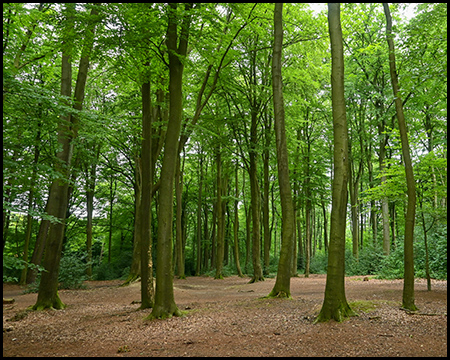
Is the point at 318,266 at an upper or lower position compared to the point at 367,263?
lower

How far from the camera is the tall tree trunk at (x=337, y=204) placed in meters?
6.68

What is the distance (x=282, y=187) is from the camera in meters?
10.3

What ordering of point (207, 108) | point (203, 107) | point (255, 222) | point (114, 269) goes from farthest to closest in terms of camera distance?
point (114, 269) → point (207, 108) → point (255, 222) → point (203, 107)

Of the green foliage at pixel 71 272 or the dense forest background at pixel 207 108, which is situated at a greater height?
the dense forest background at pixel 207 108

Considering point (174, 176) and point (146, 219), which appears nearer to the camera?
point (146, 219)

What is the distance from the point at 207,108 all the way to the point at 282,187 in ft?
32.9

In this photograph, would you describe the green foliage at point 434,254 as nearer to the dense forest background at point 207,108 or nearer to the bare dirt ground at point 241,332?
the dense forest background at point 207,108

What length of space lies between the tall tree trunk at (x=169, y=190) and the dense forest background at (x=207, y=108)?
0.79 feet

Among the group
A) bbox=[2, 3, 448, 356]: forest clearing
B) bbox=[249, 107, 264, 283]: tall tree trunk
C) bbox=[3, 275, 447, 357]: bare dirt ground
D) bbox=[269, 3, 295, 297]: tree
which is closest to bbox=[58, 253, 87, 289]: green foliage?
bbox=[2, 3, 448, 356]: forest clearing

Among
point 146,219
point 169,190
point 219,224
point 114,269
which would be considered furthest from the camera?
point 114,269

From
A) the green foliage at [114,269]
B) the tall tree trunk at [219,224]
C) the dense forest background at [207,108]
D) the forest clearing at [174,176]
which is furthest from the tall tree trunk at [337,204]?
the green foliage at [114,269]

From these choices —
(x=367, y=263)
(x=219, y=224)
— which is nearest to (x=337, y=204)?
(x=219, y=224)

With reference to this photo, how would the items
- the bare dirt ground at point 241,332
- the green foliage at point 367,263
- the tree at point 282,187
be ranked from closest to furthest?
the bare dirt ground at point 241,332 < the tree at point 282,187 < the green foliage at point 367,263

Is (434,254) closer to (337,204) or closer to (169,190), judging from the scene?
(337,204)
